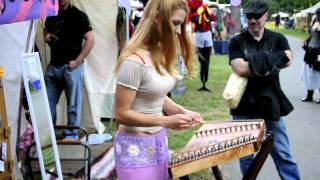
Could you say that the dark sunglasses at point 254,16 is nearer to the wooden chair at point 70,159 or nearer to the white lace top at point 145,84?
the white lace top at point 145,84

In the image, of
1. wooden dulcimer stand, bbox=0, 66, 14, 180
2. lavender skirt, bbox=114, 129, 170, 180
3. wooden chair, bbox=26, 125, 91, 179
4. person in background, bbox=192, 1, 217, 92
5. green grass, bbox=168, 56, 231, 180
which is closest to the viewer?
lavender skirt, bbox=114, 129, 170, 180

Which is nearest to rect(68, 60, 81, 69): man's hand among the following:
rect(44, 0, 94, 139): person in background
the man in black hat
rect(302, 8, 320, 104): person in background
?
rect(44, 0, 94, 139): person in background

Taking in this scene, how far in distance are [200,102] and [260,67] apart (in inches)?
245

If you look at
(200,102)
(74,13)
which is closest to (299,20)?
(200,102)

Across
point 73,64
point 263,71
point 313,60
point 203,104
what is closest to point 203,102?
point 203,104

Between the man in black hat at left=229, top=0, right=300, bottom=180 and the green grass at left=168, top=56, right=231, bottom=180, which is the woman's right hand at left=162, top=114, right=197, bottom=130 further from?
the green grass at left=168, top=56, right=231, bottom=180

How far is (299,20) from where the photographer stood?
67.6 meters

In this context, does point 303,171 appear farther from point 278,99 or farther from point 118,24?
point 118,24

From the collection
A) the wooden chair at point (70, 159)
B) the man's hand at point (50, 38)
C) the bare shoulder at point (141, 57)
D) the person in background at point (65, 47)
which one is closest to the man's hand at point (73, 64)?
the person in background at point (65, 47)

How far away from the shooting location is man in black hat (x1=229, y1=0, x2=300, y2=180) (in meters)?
4.23

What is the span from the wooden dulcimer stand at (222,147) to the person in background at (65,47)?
11.5ft

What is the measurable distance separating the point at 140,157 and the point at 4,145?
44.1 inches

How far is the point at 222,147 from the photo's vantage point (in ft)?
9.27

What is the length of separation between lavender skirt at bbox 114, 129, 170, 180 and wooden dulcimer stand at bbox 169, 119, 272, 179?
10cm
